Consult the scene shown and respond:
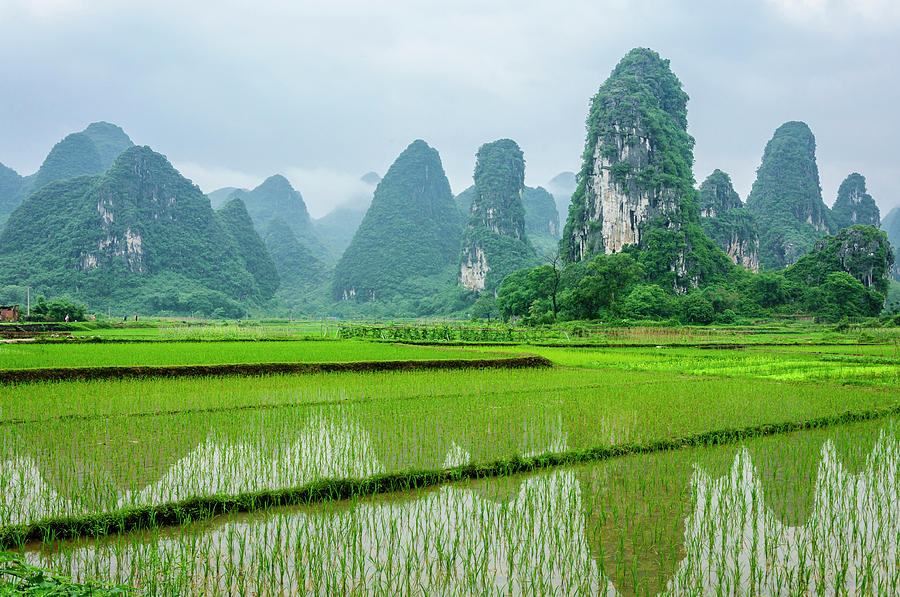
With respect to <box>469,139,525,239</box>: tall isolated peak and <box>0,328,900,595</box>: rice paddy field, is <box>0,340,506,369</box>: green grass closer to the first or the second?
<box>0,328,900,595</box>: rice paddy field

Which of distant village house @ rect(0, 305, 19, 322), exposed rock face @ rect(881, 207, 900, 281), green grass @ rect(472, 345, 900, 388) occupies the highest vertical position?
exposed rock face @ rect(881, 207, 900, 281)

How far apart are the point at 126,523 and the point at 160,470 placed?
3.21 ft

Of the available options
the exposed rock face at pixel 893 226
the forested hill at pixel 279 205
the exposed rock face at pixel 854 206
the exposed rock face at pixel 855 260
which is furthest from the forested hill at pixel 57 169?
the exposed rock face at pixel 893 226

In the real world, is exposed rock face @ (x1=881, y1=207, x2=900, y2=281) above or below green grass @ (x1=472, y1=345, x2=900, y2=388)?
above

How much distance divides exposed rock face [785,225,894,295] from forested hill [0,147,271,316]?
2124 inches

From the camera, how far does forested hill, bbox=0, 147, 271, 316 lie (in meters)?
57.7

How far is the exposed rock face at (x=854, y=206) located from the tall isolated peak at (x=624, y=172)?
40463 mm

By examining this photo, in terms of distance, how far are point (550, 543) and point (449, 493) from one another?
3.14 feet

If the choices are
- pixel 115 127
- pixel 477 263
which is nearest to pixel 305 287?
pixel 477 263

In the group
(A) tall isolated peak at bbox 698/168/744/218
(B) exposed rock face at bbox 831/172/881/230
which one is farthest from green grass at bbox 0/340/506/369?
(B) exposed rock face at bbox 831/172/881/230

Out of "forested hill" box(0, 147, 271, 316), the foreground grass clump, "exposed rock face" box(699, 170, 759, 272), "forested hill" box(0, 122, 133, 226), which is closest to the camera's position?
the foreground grass clump

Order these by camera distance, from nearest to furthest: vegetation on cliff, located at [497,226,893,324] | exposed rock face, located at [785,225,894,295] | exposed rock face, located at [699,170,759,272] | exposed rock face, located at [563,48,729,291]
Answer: vegetation on cliff, located at [497,226,893,324]
exposed rock face, located at [785,225,894,295]
exposed rock face, located at [563,48,729,291]
exposed rock face, located at [699,170,759,272]

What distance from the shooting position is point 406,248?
83812mm

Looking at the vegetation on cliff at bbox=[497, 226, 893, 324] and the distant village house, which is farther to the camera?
the vegetation on cliff at bbox=[497, 226, 893, 324]
